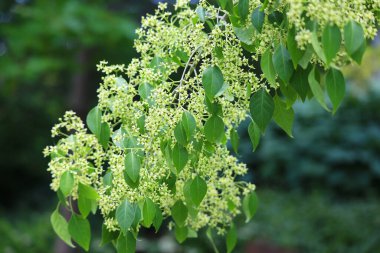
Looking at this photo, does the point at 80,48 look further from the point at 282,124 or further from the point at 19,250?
the point at 282,124

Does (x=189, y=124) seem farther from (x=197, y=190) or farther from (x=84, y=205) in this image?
(x=84, y=205)

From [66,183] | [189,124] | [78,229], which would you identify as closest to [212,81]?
[189,124]

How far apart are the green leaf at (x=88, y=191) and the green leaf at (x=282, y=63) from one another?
20.2 inches

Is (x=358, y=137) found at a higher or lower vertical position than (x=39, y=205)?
lower

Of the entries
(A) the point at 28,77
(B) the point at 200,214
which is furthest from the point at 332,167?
(B) the point at 200,214

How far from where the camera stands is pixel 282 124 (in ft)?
4.33

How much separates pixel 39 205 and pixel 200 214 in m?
7.13

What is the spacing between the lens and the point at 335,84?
3.43ft

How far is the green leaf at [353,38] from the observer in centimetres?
96

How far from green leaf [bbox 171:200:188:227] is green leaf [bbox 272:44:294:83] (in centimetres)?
48

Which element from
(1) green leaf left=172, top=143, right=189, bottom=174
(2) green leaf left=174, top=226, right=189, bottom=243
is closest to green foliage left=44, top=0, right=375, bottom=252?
(1) green leaf left=172, top=143, right=189, bottom=174

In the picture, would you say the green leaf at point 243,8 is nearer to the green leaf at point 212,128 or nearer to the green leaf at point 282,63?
the green leaf at point 282,63

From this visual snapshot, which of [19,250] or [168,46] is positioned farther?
[19,250]

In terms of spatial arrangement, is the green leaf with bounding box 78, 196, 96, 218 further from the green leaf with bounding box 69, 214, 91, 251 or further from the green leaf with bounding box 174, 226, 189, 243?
the green leaf with bounding box 174, 226, 189, 243
